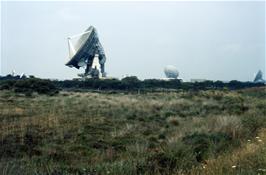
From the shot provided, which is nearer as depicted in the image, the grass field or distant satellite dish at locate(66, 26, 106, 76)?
the grass field

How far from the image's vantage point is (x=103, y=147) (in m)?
12.6

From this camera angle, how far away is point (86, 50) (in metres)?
77.0

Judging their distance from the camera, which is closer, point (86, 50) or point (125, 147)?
point (125, 147)

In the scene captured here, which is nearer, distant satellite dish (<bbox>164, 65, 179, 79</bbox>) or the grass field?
the grass field

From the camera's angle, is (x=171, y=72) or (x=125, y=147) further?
(x=171, y=72)

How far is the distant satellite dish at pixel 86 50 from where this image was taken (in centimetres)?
7579

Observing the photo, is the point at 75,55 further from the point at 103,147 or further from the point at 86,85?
the point at 103,147

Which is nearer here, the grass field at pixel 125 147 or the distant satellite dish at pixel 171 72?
the grass field at pixel 125 147

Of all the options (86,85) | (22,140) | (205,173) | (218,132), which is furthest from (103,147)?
(86,85)

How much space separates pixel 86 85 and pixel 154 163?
67.0 meters

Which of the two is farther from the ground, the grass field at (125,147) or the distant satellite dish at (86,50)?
the distant satellite dish at (86,50)

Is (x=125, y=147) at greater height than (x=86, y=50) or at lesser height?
lesser

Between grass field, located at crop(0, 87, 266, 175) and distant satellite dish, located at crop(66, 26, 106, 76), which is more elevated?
distant satellite dish, located at crop(66, 26, 106, 76)

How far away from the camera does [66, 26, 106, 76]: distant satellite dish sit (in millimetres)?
75787
